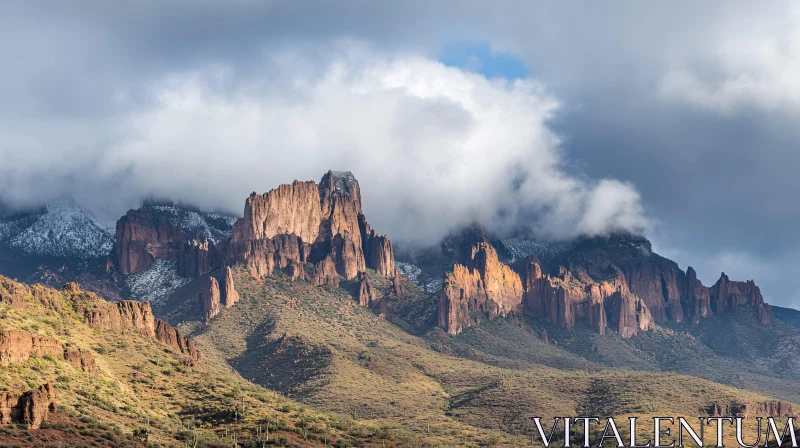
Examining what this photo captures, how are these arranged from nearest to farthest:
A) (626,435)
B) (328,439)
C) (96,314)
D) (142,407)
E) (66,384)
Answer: (66,384) → (142,407) → (328,439) → (96,314) → (626,435)

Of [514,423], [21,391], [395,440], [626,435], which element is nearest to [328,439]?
[395,440]

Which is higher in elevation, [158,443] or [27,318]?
[27,318]

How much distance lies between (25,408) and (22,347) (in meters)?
19.0

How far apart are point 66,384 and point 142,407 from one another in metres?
10.3

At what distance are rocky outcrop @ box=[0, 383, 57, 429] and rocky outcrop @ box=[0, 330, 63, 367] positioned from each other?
44.5ft

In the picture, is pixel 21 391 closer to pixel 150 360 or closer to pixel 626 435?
pixel 150 360

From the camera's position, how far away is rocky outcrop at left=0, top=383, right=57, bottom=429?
90.7 metres

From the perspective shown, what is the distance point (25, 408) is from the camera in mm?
91438

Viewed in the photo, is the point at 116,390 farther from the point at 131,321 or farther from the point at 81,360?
the point at 131,321

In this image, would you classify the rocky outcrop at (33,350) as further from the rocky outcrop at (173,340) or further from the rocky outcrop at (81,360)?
the rocky outcrop at (173,340)

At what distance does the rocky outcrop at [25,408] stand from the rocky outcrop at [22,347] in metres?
13.6

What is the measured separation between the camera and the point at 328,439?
123 metres

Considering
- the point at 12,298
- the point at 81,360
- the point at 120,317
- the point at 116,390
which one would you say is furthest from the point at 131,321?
the point at 116,390

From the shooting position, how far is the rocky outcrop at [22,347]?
10606 centimetres
